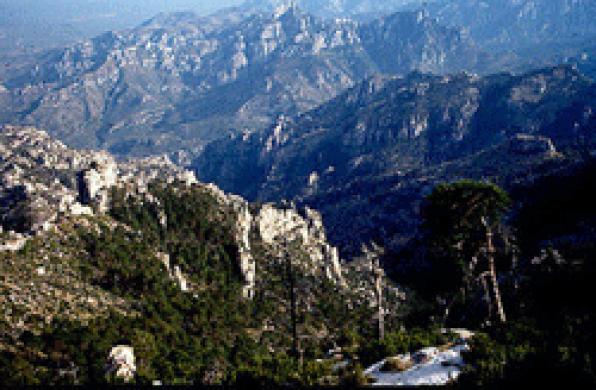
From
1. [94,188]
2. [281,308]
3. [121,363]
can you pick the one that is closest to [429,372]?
[121,363]

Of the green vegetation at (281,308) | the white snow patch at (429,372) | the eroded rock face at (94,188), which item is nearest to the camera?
the white snow patch at (429,372)

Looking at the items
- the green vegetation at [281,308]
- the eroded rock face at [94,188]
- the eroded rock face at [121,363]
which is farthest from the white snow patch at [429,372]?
the eroded rock face at [94,188]

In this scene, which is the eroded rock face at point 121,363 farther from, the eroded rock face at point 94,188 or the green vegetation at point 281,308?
the eroded rock face at point 94,188

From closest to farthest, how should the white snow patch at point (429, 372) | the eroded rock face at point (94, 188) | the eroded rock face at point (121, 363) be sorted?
the white snow patch at point (429, 372)
the eroded rock face at point (121, 363)
the eroded rock face at point (94, 188)

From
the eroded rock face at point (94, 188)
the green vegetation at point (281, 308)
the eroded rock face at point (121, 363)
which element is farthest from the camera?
the eroded rock face at point (94, 188)

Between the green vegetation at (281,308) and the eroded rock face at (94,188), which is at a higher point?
the eroded rock face at (94,188)

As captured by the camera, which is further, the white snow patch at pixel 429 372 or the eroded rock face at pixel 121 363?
the eroded rock face at pixel 121 363

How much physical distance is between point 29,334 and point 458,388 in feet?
230

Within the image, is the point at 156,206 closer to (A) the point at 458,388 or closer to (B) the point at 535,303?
(B) the point at 535,303

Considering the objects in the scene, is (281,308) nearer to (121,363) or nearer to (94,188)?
(94,188)

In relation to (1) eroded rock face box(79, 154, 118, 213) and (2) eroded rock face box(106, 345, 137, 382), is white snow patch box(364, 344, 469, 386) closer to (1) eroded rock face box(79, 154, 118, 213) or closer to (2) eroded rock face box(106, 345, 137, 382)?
(2) eroded rock face box(106, 345, 137, 382)

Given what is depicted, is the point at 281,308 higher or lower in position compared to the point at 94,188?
lower

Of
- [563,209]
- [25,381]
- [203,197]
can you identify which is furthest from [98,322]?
[563,209]

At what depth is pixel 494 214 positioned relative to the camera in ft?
161
